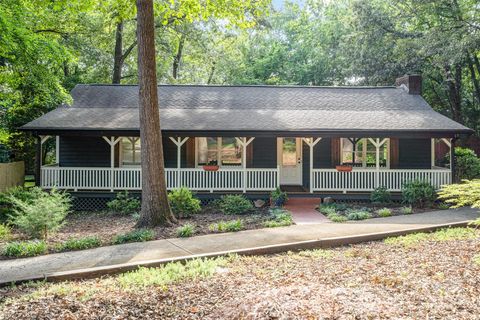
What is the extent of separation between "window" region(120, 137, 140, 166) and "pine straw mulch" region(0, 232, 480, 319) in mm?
10150

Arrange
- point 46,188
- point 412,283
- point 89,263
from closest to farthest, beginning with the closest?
point 412,283
point 89,263
point 46,188

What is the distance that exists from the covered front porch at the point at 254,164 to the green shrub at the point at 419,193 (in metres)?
0.66

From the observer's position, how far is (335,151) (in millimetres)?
15328

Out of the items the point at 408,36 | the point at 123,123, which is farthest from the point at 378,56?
the point at 123,123

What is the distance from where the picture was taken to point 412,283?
17.4ft

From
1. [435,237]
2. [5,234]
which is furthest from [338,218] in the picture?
[5,234]

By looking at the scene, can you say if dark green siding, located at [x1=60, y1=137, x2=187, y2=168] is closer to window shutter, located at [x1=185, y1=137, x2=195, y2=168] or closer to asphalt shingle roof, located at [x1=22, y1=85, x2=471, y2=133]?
window shutter, located at [x1=185, y1=137, x2=195, y2=168]

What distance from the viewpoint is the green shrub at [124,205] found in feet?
40.4

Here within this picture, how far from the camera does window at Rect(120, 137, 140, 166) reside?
614 inches

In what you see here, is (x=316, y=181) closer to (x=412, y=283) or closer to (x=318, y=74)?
(x=412, y=283)

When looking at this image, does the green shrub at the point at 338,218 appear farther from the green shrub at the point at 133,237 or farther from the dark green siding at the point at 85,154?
the dark green siding at the point at 85,154

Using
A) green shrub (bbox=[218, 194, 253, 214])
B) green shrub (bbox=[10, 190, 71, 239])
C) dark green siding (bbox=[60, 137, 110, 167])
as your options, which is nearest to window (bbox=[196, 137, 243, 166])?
green shrub (bbox=[218, 194, 253, 214])

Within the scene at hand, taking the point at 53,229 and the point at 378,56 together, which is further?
the point at 378,56

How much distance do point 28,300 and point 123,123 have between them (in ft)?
31.3
